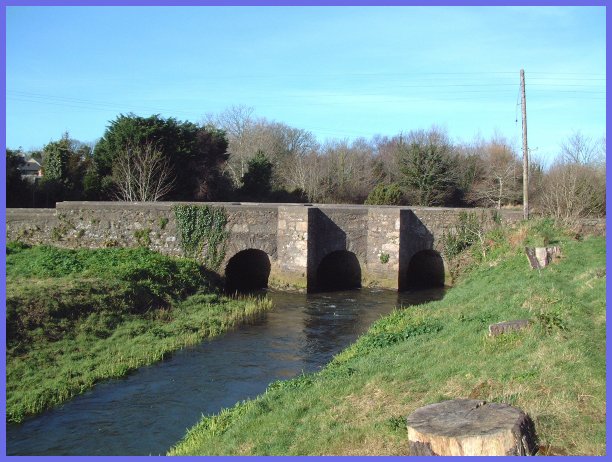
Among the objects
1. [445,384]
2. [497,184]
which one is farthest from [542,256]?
[497,184]

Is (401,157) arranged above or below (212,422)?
above

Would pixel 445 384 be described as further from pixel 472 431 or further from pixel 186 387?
pixel 186 387

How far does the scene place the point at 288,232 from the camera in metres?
22.9

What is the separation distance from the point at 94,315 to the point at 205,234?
7.76 metres

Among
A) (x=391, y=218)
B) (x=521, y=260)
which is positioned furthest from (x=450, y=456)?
(x=391, y=218)

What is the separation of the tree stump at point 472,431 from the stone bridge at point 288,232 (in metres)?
15.7

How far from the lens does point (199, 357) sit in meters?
14.3

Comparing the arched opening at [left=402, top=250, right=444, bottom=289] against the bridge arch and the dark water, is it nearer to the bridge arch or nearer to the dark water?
the bridge arch

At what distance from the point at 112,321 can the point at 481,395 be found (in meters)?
10.6

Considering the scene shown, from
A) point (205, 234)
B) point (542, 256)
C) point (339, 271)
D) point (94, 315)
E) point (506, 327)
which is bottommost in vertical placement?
point (94, 315)

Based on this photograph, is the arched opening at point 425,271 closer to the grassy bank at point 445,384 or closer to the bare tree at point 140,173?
the grassy bank at point 445,384

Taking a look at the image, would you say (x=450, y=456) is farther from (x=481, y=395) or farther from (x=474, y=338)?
(x=474, y=338)

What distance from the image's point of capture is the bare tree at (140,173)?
33.2 metres

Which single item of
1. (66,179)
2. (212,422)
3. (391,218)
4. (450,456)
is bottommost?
(212,422)
